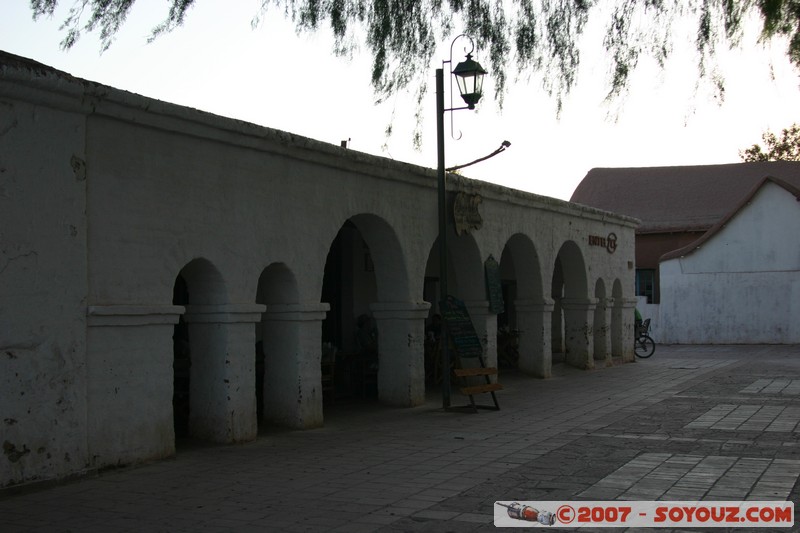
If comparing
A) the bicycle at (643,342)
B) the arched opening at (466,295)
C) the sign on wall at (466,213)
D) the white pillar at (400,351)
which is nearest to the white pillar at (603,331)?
the bicycle at (643,342)

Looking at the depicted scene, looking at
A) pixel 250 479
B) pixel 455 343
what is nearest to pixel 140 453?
pixel 250 479

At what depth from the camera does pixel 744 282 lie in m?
30.9

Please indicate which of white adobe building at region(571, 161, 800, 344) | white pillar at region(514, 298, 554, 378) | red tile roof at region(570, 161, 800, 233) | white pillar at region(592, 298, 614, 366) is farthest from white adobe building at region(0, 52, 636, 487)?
red tile roof at region(570, 161, 800, 233)

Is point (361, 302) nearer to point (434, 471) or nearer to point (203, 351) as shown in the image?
point (203, 351)

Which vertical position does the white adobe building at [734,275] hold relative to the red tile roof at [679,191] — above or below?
below

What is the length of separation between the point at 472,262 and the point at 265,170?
5.63 metres

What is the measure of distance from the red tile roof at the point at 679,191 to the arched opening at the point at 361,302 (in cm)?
2367

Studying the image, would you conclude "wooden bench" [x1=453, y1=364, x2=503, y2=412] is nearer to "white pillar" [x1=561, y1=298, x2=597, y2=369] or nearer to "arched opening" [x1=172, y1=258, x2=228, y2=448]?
"arched opening" [x1=172, y1=258, x2=228, y2=448]

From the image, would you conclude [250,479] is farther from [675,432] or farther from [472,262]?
[472,262]

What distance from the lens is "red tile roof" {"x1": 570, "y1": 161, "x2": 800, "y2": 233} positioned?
36.8 m

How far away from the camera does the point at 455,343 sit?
12.4 metres

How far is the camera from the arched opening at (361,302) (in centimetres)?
1293

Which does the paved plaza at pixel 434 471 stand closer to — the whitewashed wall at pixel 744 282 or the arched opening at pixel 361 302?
the arched opening at pixel 361 302

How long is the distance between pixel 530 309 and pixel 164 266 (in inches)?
380
